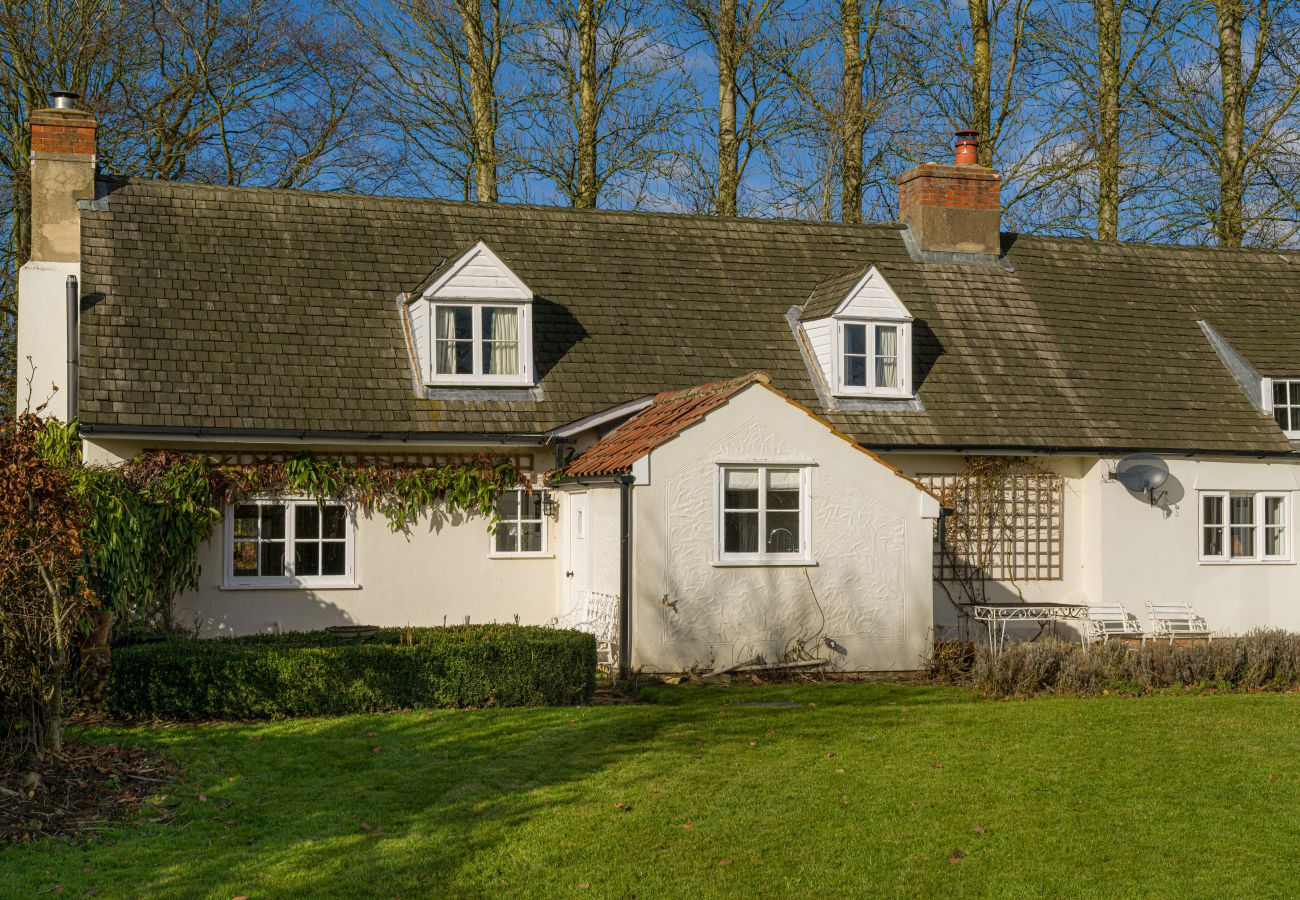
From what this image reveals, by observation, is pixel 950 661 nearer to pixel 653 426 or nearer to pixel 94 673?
pixel 653 426

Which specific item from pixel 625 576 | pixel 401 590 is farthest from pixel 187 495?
pixel 625 576

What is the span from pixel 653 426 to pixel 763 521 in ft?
6.11

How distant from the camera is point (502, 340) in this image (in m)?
19.3

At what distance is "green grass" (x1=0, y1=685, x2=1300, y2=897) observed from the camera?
830 centimetres

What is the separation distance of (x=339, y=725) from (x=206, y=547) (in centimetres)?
591

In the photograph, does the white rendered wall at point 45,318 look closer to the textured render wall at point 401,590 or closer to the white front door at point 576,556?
the textured render wall at point 401,590

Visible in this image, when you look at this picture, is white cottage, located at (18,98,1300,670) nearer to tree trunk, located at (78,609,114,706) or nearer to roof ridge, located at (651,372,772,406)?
roof ridge, located at (651,372,772,406)

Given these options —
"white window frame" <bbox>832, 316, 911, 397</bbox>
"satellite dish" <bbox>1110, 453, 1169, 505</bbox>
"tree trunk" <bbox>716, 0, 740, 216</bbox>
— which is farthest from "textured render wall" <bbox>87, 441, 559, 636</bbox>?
"tree trunk" <bbox>716, 0, 740, 216</bbox>

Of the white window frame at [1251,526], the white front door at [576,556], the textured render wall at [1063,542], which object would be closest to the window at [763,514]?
the white front door at [576,556]

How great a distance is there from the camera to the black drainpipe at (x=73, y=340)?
58.1 feet

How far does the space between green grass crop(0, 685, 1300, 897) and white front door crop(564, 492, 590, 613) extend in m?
4.28

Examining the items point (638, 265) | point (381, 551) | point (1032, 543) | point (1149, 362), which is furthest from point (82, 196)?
point (1149, 362)

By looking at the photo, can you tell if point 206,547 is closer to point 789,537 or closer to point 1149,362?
point 789,537

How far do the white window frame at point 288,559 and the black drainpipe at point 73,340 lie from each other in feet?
8.03
